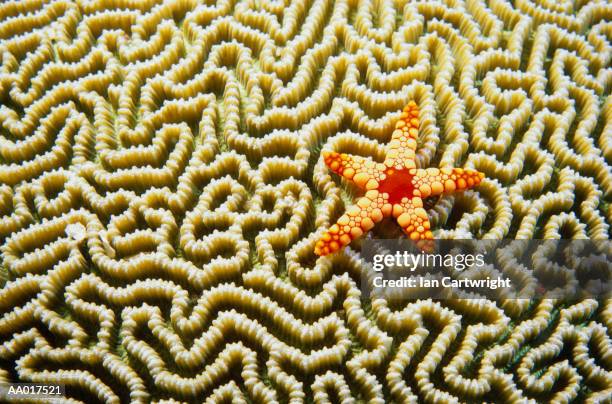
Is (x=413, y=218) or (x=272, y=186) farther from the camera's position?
(x=272, y=186)

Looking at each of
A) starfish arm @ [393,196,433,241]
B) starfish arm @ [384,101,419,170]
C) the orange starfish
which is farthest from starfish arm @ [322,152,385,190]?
starfish arm @ [393,196,433,241]

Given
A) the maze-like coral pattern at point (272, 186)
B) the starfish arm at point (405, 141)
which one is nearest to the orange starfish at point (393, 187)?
the starfish arm at point (405, 141)

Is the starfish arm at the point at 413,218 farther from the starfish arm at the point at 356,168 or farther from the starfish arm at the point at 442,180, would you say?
the starfish arm at the point at 356,168

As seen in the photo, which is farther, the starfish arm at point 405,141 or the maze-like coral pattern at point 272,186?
the starfish arm at point 405,141

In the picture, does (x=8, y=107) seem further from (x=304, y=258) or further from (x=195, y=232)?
(x=304, y=258)

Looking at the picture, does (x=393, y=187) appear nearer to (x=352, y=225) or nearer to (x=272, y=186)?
(x=352, y=225)

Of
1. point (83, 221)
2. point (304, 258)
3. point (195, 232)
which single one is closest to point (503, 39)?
Answer: point (304, 258)

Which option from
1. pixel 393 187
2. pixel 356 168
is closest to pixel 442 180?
pixel 393 187
